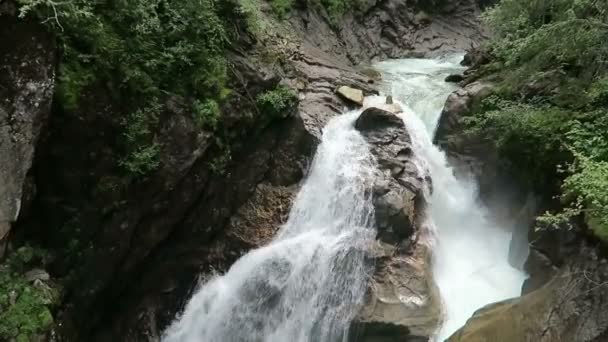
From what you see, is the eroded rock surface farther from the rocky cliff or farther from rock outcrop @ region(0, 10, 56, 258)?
rock outcrop @ region(0, 10, 56, 258)

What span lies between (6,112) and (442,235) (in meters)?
7.76

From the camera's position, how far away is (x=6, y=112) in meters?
5.94

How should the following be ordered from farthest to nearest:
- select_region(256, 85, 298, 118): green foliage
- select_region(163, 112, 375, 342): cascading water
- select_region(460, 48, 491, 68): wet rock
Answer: select_region(460, 48, 491, 68): wet rock, select_region(256, 85, 298, 118): green foliage, select_region(163, 112, 375, 342): cascading water

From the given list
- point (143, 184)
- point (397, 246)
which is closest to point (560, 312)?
point (397, 246)

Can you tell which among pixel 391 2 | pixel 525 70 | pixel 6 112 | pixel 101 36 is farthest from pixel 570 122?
pixel 391 2

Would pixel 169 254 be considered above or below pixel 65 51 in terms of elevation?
below

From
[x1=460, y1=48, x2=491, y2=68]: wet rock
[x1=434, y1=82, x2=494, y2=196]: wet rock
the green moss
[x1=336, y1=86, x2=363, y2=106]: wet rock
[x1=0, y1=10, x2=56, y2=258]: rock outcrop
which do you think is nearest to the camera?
[x1=0, y1=10, x2=56, y2=258]: rock outcrop

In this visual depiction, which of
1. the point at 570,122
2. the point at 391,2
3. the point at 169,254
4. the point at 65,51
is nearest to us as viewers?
the point at 65,51

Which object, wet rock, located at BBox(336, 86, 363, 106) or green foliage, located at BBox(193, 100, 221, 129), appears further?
wet rock, located at BBox(336, 86, 363, 106)

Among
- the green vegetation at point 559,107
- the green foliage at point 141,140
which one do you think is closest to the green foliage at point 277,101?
the green foliage at point 141,140

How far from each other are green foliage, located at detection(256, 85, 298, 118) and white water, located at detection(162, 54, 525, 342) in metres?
1.21

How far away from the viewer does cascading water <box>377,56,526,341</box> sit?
829 cm

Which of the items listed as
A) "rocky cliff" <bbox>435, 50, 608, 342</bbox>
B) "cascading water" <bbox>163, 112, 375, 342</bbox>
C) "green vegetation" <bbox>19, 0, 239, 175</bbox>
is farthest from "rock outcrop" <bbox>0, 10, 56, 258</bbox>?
"rocky cliff" <bbox>435, 50, 608, 342</bbox>

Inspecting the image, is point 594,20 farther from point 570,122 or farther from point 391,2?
point 391,2
